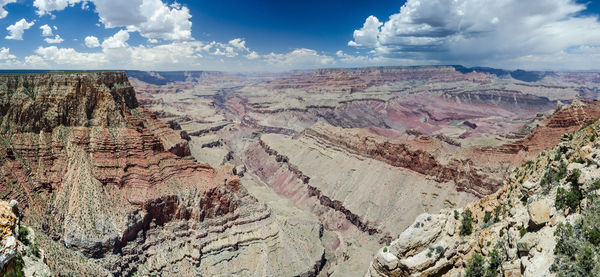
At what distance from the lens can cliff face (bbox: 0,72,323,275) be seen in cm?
4812

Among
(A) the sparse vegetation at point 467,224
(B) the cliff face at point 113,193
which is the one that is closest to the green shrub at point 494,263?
(A) the sparse vegetation at point 467,224

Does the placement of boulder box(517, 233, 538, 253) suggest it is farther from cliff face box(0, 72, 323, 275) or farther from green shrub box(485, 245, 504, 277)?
cliff face box(0, 72, 323, 275)

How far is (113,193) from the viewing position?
53750mm

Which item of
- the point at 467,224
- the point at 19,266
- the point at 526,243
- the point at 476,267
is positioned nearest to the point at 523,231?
the point at 526,243

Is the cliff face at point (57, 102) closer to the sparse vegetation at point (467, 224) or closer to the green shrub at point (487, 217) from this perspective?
the sparse vegetation at point (467, 224)

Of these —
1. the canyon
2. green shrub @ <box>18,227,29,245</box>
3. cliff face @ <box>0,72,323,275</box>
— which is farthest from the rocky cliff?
cliff face @ <box>0,72,323,275</box>

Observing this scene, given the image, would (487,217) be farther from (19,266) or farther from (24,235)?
(24,235)

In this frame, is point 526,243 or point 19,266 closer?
point 19,266

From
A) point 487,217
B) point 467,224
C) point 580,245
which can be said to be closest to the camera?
point 580,245

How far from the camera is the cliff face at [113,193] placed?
158ft

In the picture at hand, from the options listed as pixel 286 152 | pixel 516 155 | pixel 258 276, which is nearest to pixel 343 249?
pixel 258 276

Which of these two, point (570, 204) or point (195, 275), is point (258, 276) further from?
point (570, 204)

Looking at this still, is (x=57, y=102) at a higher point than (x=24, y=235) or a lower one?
higher

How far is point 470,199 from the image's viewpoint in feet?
241
